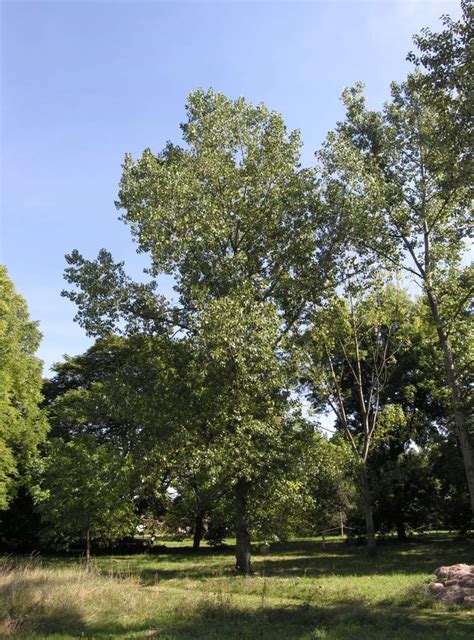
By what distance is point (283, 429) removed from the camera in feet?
67.4

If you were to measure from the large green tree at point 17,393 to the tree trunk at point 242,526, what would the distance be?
14.9m

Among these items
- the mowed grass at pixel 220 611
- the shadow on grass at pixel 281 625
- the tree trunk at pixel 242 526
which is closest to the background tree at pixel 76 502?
the tree trunk at pixel 242 526

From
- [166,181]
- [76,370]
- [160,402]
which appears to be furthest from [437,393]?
[76,370]

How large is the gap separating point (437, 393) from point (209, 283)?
16137mm

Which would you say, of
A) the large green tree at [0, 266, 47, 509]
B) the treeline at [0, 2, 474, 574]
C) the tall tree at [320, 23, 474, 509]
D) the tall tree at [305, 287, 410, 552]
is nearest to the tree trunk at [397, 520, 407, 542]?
the tall tree at [305, 287, 410, 552]

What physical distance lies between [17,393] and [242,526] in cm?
1928

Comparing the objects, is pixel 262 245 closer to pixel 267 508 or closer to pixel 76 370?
pixel 267 508

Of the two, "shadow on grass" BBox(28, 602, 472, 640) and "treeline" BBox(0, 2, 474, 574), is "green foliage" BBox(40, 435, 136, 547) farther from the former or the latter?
"shadow on grass" BBox(28, 602, 472, 640)

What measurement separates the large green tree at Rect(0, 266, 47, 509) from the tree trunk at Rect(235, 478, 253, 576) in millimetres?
14927

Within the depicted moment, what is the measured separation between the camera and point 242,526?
2089 centimetres


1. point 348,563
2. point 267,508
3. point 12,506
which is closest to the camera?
point 267,508

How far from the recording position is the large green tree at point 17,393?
1173 inches

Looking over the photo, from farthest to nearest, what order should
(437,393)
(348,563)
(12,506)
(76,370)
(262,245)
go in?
(76,370)
(12,506)
(437,393)
(348,563)
(262,245)

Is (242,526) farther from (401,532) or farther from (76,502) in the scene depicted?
(401,532)
